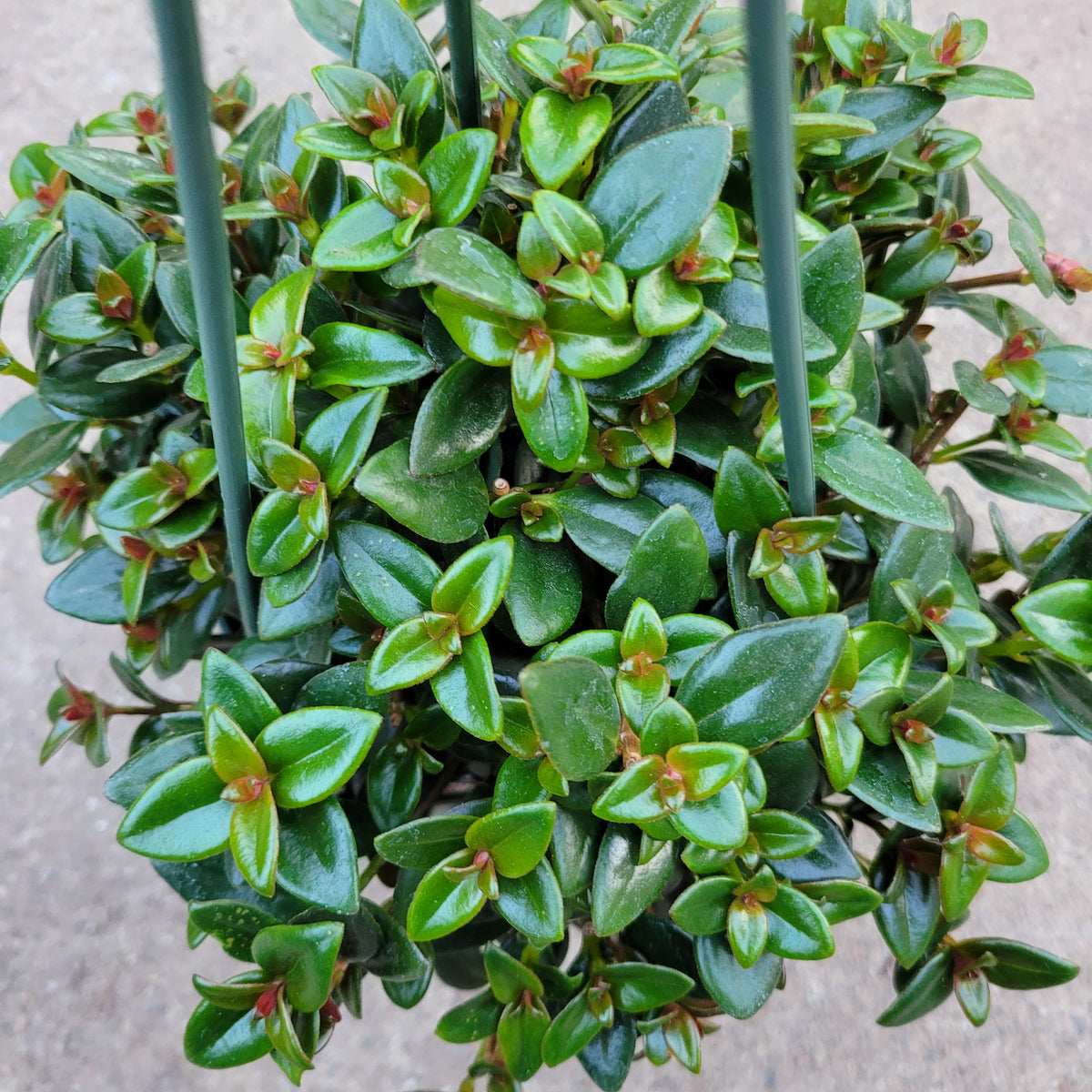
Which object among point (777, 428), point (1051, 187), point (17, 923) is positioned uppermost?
point (777, 428)

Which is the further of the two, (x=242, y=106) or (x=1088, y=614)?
(x=242, y=106)

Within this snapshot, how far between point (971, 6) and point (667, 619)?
1490 millimetres

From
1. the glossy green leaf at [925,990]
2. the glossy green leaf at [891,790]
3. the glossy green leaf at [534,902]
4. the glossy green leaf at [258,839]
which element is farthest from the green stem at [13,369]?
the glossy green leaf at [925,990]

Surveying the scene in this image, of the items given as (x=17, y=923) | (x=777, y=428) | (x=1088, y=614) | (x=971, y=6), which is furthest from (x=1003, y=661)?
(x=971, y=6)

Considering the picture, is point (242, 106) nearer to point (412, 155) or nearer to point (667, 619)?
point (412, 155)

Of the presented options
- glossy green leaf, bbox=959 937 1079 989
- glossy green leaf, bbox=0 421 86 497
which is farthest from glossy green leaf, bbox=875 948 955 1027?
glossy green leaf, bbox=0 421 86 497

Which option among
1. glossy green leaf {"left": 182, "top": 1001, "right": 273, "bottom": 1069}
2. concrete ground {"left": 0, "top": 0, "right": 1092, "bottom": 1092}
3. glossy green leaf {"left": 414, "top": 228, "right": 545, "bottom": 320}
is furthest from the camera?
concrete ground {"left": 0, "top": 0, "right": 1092, "bottom": 1092}

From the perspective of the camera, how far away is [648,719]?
1.42 feet

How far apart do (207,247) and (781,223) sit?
216mm

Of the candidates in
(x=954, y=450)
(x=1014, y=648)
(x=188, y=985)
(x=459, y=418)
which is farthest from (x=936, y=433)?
(x=188, y=985)

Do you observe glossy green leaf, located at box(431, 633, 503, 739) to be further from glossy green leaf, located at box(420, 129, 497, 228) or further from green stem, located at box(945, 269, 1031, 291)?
green stem, located at box(945, 269, 1031, 291)

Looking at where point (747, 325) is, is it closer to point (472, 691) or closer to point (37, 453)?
point (472, 691)

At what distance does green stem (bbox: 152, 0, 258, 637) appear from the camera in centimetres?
31

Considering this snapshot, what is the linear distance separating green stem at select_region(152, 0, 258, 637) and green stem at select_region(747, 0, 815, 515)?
0.17 meters
